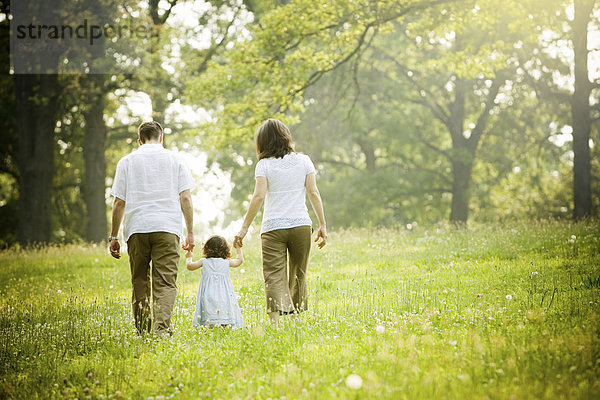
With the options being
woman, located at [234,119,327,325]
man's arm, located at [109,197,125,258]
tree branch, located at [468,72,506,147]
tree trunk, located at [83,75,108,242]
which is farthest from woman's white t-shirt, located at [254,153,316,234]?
tree branch, located at [468,72,506,147]

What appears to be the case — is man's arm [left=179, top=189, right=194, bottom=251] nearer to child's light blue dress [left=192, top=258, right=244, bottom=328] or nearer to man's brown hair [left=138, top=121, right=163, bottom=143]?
child's light blue dress [left=192, top=258, right=244, bottom=328]

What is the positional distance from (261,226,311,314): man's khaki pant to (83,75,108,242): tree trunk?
18.1 metres

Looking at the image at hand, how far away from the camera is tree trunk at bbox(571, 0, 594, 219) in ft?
66.6

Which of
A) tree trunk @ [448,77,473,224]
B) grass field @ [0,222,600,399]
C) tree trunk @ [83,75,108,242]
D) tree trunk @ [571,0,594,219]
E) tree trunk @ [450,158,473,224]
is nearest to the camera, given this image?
grass field @ [0,222,600,399]

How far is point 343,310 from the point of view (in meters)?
6.75

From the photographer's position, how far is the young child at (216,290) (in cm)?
646

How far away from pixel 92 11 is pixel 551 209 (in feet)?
75.2

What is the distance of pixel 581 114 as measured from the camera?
20672mm

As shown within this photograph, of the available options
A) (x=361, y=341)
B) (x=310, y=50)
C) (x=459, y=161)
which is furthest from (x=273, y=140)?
(x=459, y=161)

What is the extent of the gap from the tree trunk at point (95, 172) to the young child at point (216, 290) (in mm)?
17182

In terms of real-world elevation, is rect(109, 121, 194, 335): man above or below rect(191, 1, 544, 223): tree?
below

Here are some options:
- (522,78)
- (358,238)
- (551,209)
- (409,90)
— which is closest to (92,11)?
(358,238)

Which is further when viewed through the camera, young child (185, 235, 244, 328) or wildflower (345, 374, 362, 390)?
young child (185, 235, 244, 328)

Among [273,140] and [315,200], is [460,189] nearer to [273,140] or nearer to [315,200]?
[315,200]
